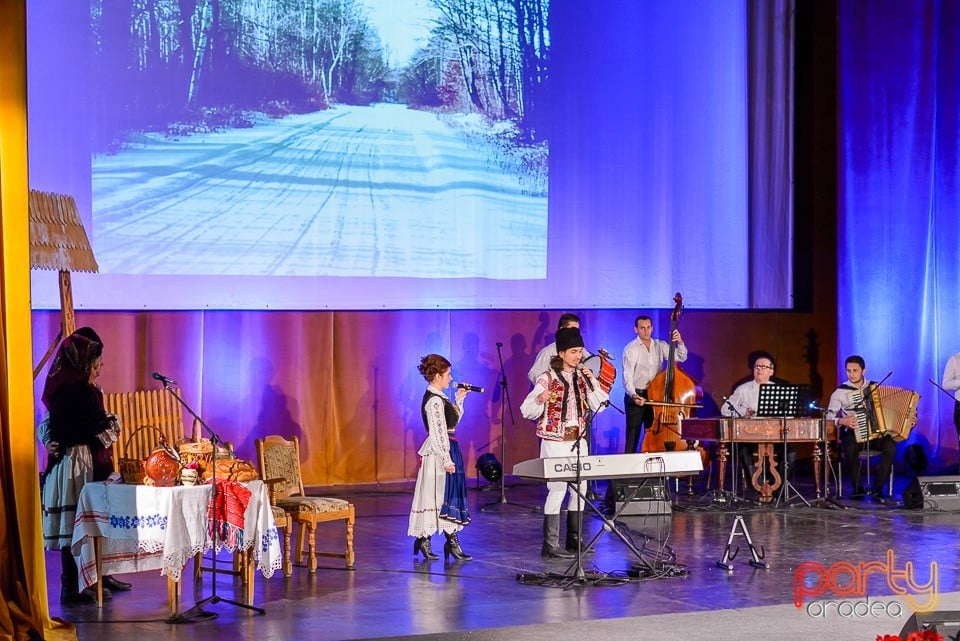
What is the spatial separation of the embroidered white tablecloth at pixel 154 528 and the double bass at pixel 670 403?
439 cm

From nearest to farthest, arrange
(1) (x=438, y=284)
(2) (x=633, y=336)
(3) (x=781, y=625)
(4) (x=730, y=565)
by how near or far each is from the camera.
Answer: (3) (x=781, y=625)
(4) (x=730, y=565)
(1) (x=438, y=284)
(2) (x=633, y=336)

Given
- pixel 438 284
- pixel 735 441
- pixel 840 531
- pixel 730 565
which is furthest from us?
pixel 438 284

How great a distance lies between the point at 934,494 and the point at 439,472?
4.42 meters

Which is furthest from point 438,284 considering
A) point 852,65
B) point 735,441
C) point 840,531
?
point 852,65

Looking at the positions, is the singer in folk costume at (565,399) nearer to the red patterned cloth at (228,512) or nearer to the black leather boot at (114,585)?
the red patterned cloth at (228,512)

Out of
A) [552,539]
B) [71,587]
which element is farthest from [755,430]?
[71,587]

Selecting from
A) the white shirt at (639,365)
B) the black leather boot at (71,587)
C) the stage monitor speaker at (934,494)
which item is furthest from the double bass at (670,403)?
the black leather boot at (71,587)

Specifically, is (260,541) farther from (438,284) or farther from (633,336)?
(633,336)

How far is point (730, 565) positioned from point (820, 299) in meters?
6.02

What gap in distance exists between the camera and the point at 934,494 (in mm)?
10070

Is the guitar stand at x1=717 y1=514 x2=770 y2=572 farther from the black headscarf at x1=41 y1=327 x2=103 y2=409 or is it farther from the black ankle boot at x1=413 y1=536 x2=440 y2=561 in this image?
the black headscarf at x1=41 y1=327 x2=103 y2=409

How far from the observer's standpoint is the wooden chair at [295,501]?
7379mm

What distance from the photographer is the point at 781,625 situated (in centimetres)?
612

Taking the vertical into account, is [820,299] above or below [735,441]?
above
